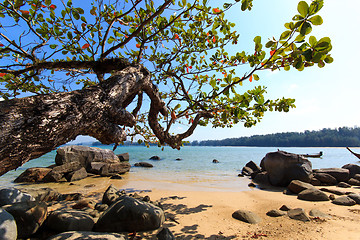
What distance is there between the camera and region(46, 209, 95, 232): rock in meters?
3.16

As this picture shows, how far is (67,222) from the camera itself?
125 inches

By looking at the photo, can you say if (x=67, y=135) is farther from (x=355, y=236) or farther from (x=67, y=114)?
(x=355, y=236)

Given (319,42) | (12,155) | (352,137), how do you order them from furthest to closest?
(352,137)
(319,42)
(12,155)

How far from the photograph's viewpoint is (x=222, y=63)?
5195mm

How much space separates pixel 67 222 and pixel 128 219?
1.09 m

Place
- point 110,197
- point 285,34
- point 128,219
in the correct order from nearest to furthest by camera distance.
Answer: point 285,34 < point 128,219 < point 110,197

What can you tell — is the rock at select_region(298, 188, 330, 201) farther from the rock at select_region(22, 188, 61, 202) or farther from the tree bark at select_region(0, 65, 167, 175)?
the rock at select_region(22, 188, 61, 202)

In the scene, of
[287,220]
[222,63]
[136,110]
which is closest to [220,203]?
[287,220]

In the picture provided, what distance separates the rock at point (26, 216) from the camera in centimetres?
298

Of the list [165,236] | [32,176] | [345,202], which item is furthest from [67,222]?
[32,176]

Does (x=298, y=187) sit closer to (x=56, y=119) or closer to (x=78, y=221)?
(x=78, y=221)

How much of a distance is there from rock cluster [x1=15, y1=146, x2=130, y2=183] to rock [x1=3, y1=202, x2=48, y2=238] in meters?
7.84

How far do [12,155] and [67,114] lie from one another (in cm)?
50

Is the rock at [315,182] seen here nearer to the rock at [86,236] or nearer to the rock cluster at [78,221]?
the rock cluster at [78,221]
